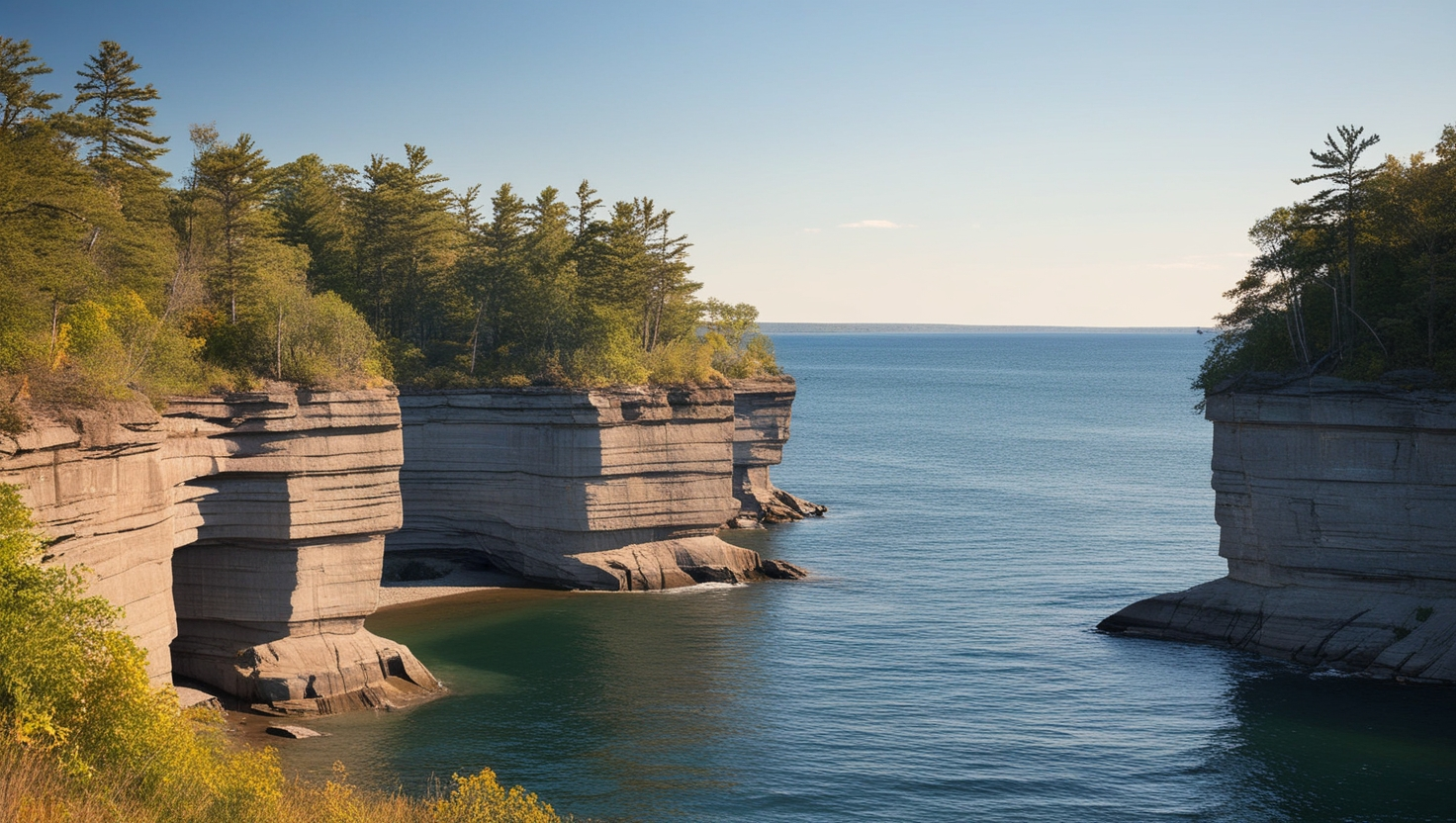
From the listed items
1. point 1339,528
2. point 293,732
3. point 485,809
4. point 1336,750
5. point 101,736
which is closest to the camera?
point 101,736

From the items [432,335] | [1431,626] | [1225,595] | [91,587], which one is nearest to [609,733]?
[91,587]

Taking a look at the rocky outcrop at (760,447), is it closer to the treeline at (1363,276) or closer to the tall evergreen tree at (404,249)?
the tall evergreen tree at (404,249)

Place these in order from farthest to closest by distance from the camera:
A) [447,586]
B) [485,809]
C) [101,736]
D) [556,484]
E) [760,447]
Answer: [760,447] < [447,586] < [556,484] < [485,809] < [101,736]

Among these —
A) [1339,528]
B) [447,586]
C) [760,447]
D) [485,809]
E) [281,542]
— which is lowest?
[447,586]

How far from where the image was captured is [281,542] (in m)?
41.2

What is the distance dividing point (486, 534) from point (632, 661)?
57.4 ft

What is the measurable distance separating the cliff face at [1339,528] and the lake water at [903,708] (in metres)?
2.11

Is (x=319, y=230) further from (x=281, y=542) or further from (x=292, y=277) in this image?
(x=281, y=542)

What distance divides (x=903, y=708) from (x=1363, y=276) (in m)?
29.8

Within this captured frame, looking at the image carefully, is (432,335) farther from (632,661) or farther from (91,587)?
(91,587)

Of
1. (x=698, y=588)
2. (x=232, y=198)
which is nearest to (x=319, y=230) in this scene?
(x=232, y=198)

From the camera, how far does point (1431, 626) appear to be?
1778 inches

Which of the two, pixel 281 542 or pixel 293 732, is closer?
pixel 293 732

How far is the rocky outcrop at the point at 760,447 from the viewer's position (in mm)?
82188
